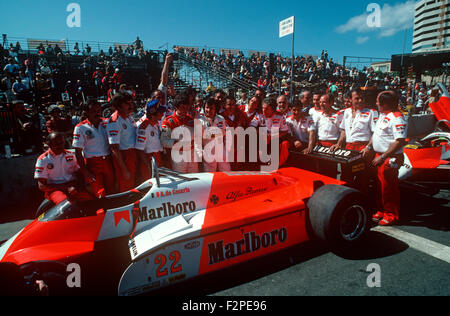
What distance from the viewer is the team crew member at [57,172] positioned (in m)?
3.61

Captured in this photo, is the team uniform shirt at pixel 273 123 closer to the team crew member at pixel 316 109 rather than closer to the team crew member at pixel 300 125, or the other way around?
the team crew member at pixel 300 125

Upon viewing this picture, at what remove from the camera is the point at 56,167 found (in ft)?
12.2

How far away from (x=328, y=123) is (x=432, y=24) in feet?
493

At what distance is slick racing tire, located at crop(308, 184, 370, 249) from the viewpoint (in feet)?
9.27

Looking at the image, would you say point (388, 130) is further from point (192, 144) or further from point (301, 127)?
point (192, 144)

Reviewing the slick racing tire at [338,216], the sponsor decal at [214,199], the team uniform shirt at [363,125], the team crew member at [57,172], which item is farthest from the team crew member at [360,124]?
the team crew member at [57,172]

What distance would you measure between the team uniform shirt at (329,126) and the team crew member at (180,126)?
231 centimetres

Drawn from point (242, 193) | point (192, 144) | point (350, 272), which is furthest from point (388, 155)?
point (192, 144)

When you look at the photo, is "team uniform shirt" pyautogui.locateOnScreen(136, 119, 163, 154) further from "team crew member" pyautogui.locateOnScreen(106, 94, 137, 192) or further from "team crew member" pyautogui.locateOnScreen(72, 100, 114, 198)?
"team crew member" pyautogui.locateOnScreen(72, 100, 114, 198)

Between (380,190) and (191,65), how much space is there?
17.9 m

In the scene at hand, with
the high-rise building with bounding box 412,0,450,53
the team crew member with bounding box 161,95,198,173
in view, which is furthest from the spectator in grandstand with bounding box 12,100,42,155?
the high-rise building with bounding box 412,0,450,53

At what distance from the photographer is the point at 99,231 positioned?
2.55 metres
